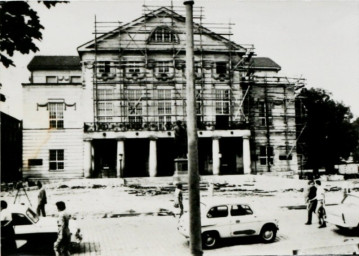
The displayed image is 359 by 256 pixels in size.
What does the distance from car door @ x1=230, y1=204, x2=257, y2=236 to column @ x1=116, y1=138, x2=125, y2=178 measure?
18.5 metres

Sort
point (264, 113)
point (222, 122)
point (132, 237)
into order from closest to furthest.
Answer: point (132, 237) < point (222, 122) < point (264, 113)

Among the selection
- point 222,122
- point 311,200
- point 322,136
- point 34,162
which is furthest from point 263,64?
point 311,200

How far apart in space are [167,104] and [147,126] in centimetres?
248

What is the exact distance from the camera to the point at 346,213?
1132 centimetres

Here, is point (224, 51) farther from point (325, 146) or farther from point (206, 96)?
point (325, 146)

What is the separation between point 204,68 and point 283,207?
1812 cm

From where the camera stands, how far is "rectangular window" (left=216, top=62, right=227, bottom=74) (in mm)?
32250

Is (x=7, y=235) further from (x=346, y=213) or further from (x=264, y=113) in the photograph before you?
(x=264, y=113)

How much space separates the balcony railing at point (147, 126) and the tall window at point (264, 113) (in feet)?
9.43

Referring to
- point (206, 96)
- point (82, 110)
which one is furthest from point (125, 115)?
point (206, 96)

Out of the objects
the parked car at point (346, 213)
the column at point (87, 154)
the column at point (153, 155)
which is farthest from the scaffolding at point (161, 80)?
the parked car at point (346, 213)

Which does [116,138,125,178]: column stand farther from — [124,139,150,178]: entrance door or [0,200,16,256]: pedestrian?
[0,200,16,256]: pedestrian

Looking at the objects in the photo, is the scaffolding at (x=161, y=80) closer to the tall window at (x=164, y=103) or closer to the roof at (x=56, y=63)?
the tall window at (x=164, y=103)

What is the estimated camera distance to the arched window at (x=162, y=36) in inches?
1197
